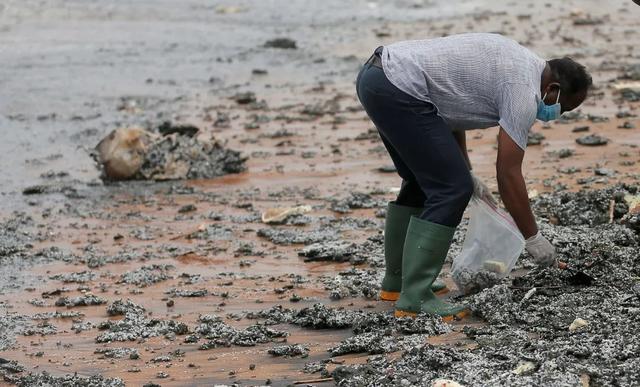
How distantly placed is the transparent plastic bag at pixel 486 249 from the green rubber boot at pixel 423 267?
1.20 ft

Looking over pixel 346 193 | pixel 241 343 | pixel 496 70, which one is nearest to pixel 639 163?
pixel 346 193

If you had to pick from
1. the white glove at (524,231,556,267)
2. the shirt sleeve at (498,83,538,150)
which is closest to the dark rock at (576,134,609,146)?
the white glove at (524,231,556,267)

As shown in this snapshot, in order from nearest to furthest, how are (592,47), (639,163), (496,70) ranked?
(496,70), (639,163), (592,47)

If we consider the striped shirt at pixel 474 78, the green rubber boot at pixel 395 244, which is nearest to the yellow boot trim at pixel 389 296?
the green rubber boot at pixel 395 244

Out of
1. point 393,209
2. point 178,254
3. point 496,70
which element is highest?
point 496,70

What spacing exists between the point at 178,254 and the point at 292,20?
494 inches

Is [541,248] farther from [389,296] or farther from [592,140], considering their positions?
→ [592,140]

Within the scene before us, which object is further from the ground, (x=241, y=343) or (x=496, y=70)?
(x=496, y=70)

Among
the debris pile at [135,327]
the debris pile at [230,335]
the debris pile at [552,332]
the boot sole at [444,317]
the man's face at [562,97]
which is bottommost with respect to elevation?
the debris pile at [135,327]

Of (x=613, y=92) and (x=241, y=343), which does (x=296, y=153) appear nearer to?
(x=613, y=92)

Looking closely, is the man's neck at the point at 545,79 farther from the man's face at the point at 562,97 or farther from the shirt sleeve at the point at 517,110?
the shirt sleeve at the point at 517,110

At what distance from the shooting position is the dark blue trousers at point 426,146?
15.1 ft

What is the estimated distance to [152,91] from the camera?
12625 mm

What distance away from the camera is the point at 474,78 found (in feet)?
14.9
